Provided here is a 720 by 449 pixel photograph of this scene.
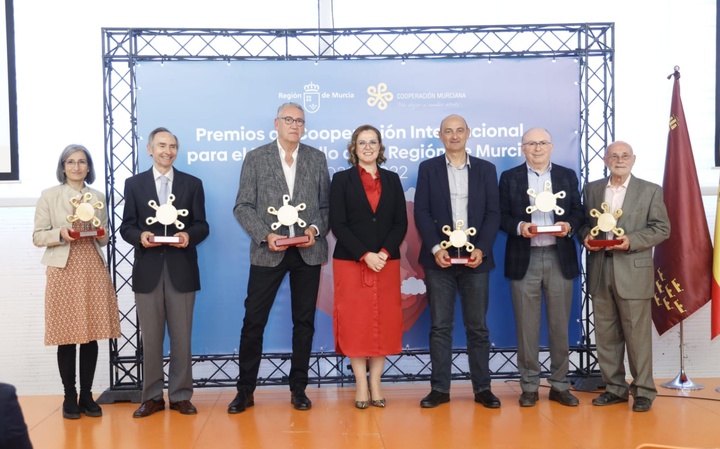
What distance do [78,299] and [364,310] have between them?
1.78 m

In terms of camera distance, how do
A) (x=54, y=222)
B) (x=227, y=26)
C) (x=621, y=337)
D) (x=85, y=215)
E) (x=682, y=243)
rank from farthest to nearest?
(x=227, y=26)
(x=682, y=243)
(x=621, y=337)
(x=54, y=222)
(x=85, y=215)

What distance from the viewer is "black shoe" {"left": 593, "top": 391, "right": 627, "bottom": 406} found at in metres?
4.55

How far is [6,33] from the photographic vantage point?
5.60 meters

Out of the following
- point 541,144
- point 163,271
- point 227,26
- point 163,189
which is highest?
point 227,26

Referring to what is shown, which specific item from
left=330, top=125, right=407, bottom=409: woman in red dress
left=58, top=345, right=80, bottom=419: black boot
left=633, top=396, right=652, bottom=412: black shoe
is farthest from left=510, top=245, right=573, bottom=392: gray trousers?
left=58, top=345, right=80, bottom=419: black boot

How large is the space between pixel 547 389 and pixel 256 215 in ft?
7.99

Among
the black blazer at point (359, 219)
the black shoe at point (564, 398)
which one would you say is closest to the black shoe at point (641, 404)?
the black shoe at point (564, 398)

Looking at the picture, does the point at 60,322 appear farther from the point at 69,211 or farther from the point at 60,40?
the point at 60,40

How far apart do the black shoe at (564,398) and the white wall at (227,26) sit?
178 centimetres

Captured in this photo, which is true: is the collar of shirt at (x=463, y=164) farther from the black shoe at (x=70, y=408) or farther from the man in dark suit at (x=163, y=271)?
the black shoe at (x=70, y=408)

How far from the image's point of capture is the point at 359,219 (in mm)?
4402

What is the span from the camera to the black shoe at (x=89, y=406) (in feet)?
14.7

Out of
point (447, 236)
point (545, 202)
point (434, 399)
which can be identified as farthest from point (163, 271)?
point (545, 202)

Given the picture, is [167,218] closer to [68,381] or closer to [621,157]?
[68,381]
